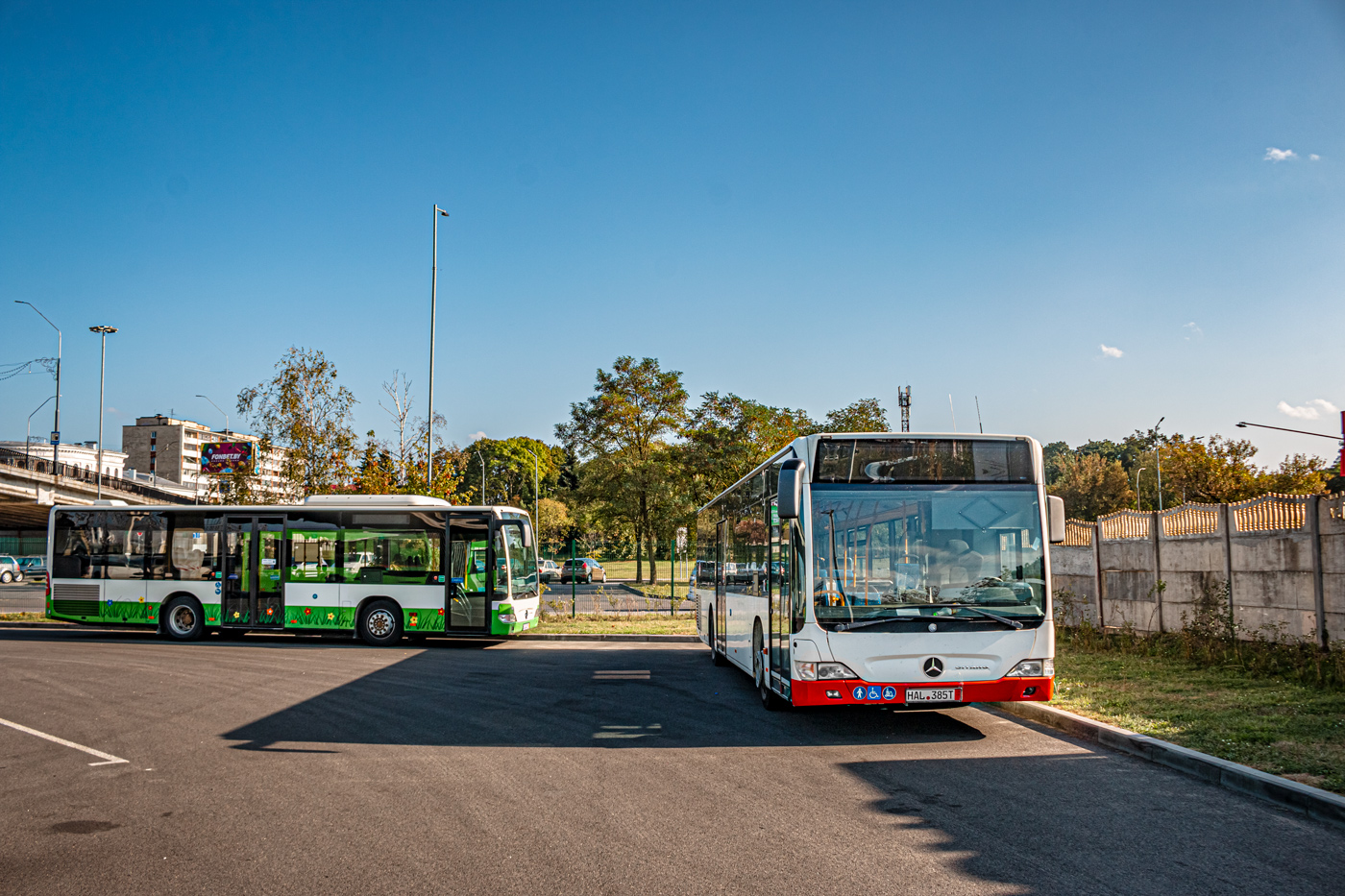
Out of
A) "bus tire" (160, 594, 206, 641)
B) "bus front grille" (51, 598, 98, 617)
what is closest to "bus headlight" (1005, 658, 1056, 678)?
"bus tire" (160, 594, 206, 641)

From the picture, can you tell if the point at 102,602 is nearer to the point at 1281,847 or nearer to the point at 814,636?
the point at 814,636

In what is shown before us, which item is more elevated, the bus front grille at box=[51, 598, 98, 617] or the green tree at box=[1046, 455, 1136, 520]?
the green tree at box=[1046, 455, 1136, 520]

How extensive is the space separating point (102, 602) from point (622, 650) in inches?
467

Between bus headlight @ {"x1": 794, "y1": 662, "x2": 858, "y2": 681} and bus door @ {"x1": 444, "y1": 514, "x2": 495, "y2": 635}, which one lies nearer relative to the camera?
bus headlight @ {"x1": 794, "y1": 662, "x2": 858, "y2": 681}

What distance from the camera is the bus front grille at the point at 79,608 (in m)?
21.1

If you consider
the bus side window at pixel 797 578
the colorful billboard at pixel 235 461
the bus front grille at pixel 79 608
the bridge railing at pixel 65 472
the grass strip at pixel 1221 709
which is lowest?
the grass strip at pixel 1221 709

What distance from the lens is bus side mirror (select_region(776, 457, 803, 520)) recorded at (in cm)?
905

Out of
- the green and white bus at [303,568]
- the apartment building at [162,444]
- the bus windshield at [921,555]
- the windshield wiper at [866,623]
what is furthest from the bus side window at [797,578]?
the apartment building at [162,444]

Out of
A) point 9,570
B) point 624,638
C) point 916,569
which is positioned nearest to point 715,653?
point 624,638

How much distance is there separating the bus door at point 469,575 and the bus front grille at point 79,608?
8424 mm

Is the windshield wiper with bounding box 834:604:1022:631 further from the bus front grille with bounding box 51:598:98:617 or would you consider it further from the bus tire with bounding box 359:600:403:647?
the bus front grille with bounding box 51:598:98:617

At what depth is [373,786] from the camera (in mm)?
7285

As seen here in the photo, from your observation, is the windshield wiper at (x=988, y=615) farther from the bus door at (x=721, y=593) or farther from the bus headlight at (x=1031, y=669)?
the bus door at (x=721, y=593)

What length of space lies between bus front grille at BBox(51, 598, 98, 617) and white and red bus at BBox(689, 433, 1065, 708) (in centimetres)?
1808
